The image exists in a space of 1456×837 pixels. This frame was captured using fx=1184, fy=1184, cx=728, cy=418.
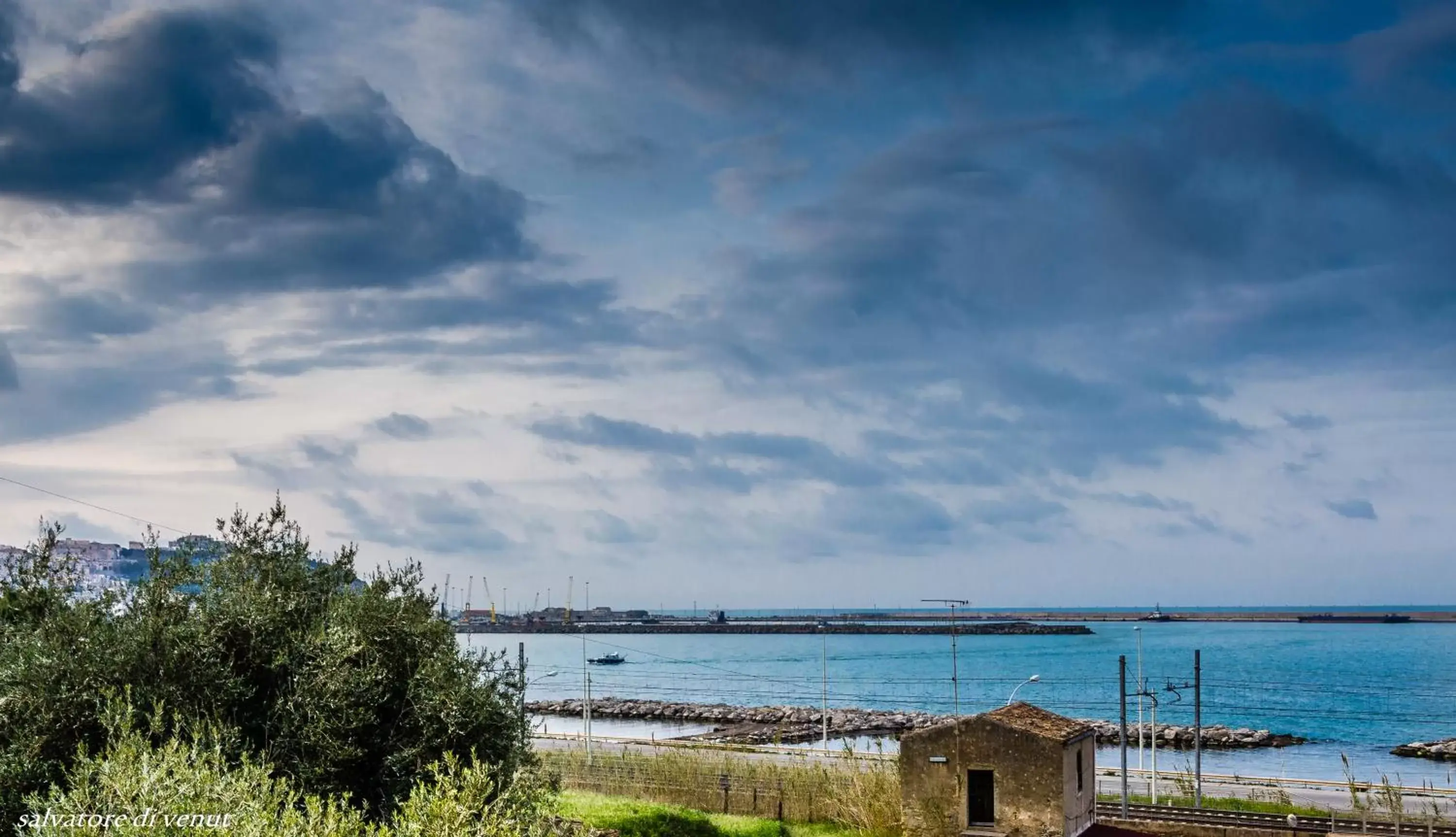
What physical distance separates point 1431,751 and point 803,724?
44.6 m

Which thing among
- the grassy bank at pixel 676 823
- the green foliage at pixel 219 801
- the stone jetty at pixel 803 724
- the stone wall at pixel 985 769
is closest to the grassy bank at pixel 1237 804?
the grassy bank at pixel 676 823

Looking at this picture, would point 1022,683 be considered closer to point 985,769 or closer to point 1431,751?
point 985,769

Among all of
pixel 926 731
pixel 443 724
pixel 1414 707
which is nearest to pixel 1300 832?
pixel 926 731

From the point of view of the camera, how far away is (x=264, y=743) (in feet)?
60.4

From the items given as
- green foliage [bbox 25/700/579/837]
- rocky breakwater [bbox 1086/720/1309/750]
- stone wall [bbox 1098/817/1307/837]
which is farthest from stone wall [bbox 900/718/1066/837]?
rocky breakwater [bbox 1086/720/1309/750]

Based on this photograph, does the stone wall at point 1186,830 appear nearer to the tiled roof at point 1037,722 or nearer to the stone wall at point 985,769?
the tiled roof at point 1037,722

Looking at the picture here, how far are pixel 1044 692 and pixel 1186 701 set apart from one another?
1376 cm

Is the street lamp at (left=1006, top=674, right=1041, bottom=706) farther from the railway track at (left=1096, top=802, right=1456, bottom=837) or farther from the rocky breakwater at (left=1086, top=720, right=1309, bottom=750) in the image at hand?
the rocky breakwater at (left=1086, top=720, right=1309, bottom=750)

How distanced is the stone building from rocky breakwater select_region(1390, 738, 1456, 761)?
5864cm

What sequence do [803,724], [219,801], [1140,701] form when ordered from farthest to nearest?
[803,724] → [1140,701] → [219,801]

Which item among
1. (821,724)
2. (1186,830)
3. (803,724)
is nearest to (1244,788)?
(1186,830)

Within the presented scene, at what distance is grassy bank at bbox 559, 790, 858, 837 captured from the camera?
3509 cm

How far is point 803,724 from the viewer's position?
96250 millimetres

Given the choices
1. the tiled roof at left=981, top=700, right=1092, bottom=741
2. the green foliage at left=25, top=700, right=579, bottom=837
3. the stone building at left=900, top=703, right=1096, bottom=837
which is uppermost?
the green foliage at left=25, top=700, right=579, bottom=837
